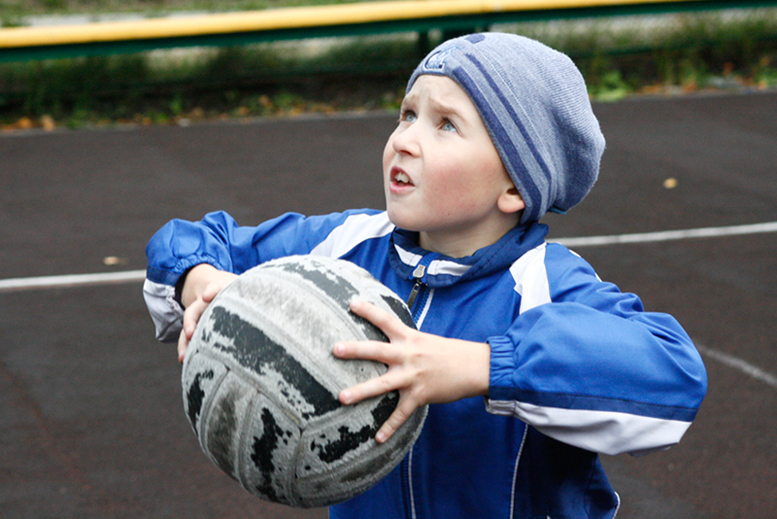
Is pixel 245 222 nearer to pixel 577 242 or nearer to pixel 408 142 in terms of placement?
pixel 577 242

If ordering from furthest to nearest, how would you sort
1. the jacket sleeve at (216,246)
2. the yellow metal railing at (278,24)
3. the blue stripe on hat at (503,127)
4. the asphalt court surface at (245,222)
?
the yellow metal railing at (278,24), the asphalt court surface at (245,222), the jacket sleeve at (216,246), the blue stripe on hat at (503,127)

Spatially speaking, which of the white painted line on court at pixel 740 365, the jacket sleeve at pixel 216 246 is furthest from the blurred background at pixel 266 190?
the jacket sleeve at pixel 216 246

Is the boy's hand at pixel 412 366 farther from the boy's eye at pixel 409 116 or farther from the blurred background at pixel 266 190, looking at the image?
the blurred background at pixel 266 190

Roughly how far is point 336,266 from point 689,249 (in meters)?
5.80

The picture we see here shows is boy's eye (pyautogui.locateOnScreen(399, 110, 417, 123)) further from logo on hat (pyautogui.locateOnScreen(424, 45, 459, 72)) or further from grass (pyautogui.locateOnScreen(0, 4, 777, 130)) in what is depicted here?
grass (pyautogui.locateOnScreen(0, 4, 777, 130))

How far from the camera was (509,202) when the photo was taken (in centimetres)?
207

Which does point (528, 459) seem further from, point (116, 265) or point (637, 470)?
point (116, 265)

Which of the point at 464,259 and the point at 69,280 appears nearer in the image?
the point at 464,259

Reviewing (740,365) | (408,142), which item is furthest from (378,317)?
(740,365)

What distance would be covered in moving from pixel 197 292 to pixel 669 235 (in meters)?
5.96

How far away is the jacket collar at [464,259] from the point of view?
205 centimetres

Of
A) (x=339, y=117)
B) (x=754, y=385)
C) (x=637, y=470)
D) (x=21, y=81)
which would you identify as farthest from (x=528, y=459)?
(x=21, y=81)

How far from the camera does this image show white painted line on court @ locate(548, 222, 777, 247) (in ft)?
23.6

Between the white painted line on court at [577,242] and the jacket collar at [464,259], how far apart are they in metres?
4.75
